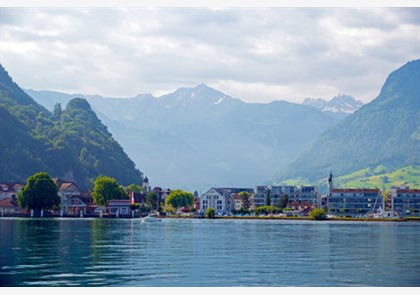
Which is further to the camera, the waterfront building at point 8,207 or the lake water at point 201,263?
the waterfront building at point 8,207

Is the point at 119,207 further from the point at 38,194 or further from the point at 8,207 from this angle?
the point at 38,194

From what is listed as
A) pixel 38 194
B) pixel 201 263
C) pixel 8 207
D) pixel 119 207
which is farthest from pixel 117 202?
pixel 201 263

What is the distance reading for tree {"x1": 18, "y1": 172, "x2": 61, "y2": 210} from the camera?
161750 mm

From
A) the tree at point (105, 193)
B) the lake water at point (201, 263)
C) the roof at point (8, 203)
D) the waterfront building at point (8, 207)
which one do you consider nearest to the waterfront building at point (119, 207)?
the tree at point (105, 193)

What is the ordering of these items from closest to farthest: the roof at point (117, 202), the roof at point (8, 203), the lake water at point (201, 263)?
the lake water at point (201, 263) → the roof at point (8, 203) → the roof at point (117, 202)

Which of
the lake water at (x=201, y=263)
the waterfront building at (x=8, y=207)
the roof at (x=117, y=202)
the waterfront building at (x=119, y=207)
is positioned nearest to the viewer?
the lake water at (x=201, y=263)

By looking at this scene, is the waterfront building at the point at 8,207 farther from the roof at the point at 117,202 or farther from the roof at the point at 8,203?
the roof at the point at 117,202

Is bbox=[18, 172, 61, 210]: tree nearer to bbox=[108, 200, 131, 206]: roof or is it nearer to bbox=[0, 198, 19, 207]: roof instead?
bbox=[0, 198, 19, 207]: roof

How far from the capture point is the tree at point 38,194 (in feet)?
531

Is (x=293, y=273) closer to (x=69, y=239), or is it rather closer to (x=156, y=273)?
(x=156, y=273)

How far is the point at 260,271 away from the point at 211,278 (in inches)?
194

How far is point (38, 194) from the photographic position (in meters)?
162

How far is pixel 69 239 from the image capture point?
78.2 metres

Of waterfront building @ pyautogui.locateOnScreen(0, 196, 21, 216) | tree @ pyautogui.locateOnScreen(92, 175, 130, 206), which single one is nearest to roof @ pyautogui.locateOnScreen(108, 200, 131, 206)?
tree @ pyautogui.locateOnScreen(92, 175, 130, 206)
